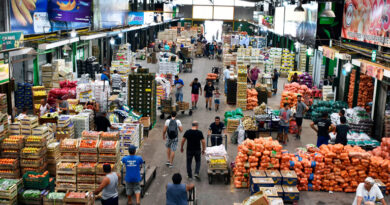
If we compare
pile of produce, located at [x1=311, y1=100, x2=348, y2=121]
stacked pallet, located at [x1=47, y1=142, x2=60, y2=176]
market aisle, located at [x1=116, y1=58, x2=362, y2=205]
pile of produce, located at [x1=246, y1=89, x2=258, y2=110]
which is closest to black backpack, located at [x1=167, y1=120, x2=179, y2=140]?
market aisle, located at [x1=116, y1=58, x2=362, y2=205]

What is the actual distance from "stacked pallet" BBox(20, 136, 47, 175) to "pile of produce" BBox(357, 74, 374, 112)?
13.3m

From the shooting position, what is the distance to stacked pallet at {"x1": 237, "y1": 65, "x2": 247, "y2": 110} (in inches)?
797

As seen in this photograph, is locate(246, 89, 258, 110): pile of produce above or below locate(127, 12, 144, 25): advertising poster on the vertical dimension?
below

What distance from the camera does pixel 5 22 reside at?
55.3ft

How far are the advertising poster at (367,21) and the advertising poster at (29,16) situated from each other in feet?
46.0

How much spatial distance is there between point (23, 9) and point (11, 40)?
4414 millimetres

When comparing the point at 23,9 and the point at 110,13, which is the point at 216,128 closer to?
the point at 23,9

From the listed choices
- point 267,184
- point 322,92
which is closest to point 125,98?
point 267,184

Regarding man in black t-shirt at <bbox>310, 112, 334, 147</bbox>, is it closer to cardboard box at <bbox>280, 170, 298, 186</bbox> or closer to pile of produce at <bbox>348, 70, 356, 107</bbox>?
cardboard box at <bbox>280, 170, 298, 186</bbox>

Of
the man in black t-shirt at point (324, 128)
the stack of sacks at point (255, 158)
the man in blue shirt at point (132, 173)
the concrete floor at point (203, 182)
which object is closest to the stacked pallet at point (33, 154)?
the concrete floor at point (203, 182)

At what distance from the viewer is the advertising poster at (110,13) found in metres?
28.4

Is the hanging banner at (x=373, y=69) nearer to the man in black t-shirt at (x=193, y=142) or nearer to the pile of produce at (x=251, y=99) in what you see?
the man in black t-shirt at (x=193, y=142)

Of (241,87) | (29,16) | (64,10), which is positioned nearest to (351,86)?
(241,87)

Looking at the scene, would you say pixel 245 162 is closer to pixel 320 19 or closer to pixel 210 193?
pixel 210 193
